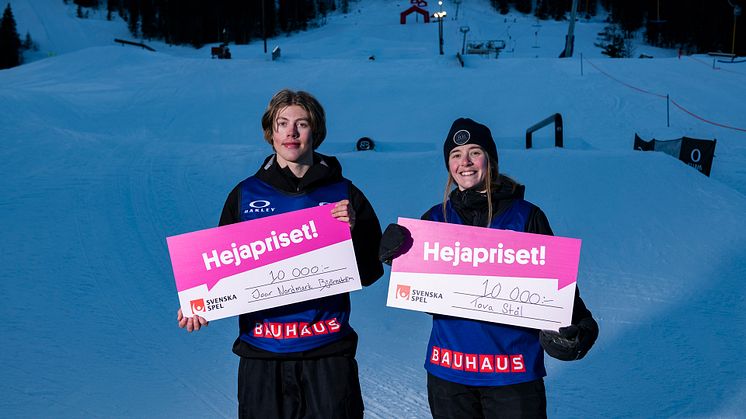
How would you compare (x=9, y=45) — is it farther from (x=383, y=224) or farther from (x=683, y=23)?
(x=683, y=23)

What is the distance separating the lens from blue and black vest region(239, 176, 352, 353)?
7.73ft

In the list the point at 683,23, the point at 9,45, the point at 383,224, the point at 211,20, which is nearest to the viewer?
the point at 383,224

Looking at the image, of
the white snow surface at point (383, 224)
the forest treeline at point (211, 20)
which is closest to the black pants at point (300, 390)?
the white snow surface at point (383, 224)

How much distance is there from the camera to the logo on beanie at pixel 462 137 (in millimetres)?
2406

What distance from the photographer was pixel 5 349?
4.31 metres

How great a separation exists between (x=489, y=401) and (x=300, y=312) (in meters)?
0.84

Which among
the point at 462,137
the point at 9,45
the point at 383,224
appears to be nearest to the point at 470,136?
the point at 462,137

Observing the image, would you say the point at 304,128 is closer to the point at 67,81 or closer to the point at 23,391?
the point at 23,391

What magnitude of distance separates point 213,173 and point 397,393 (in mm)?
6125

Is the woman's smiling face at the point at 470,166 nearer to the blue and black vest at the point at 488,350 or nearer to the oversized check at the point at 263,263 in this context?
the blue and black vest at the point at 488,350

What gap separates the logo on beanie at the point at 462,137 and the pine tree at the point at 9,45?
5692 centimetres

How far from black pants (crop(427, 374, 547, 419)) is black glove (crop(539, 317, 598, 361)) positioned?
0.53 feet

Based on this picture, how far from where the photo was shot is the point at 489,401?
2.22 m

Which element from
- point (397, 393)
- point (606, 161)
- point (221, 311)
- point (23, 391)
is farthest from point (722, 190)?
point (23, 391)
